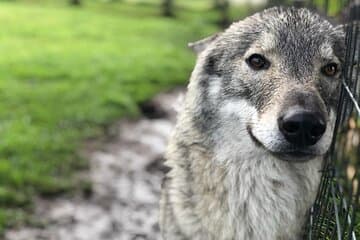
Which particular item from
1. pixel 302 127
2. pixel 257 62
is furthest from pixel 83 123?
pixel 302 127

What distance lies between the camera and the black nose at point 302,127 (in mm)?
2854

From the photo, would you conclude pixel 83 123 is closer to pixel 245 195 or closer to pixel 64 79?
pixel 64 79

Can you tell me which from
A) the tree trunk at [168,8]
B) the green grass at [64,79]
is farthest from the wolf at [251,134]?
the tree trunk at [168,8]

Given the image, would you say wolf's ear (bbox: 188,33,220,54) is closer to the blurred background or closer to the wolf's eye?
the wolf's eye

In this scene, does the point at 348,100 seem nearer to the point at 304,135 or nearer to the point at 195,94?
the point at 304,135

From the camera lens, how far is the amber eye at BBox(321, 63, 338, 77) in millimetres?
3312

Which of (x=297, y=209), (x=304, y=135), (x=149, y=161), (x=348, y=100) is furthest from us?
(x=149, y=161)

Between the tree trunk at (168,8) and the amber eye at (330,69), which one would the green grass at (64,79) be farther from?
the amber eye at (330,69)

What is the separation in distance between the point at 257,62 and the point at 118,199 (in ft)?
10.8

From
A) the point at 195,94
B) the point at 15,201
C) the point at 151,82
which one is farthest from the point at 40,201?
the point at 151,82

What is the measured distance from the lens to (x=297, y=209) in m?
3.36

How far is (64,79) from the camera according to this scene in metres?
10.1

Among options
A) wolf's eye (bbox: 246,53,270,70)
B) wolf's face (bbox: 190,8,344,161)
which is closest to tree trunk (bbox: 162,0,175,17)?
wolf's face (bbox: 190,8,344,161)

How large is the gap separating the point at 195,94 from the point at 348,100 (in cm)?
94
